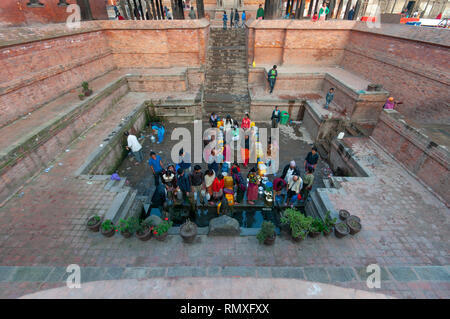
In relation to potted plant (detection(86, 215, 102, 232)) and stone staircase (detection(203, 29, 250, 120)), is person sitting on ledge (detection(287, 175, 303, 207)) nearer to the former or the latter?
potted plant (detection(86, 215, 102, 232))

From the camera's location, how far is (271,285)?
347 centimetres

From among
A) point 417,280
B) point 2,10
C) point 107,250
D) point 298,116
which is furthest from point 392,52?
point 2,10

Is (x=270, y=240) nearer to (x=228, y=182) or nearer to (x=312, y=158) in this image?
(x=228, y=182)

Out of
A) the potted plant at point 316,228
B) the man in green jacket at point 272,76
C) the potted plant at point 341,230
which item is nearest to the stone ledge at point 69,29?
the man in green jacket at point 272,76

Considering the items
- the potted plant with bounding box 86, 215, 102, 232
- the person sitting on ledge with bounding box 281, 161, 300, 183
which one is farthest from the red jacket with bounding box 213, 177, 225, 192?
the potted plant with bounding box 86, 215, 102, 232

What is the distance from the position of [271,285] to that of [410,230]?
390 centimetres

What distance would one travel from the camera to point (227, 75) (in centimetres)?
1389

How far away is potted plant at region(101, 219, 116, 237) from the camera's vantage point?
459 cm

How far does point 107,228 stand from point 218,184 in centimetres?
278

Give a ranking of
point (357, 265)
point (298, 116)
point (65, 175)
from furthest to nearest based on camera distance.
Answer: point (298, 116)
point (65, 175)
point (357, 265)

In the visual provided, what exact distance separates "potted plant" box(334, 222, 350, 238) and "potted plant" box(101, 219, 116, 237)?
4994 mm

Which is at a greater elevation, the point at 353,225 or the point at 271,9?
the point at 271,9

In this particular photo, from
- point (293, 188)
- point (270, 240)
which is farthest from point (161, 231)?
point (293, 188)
